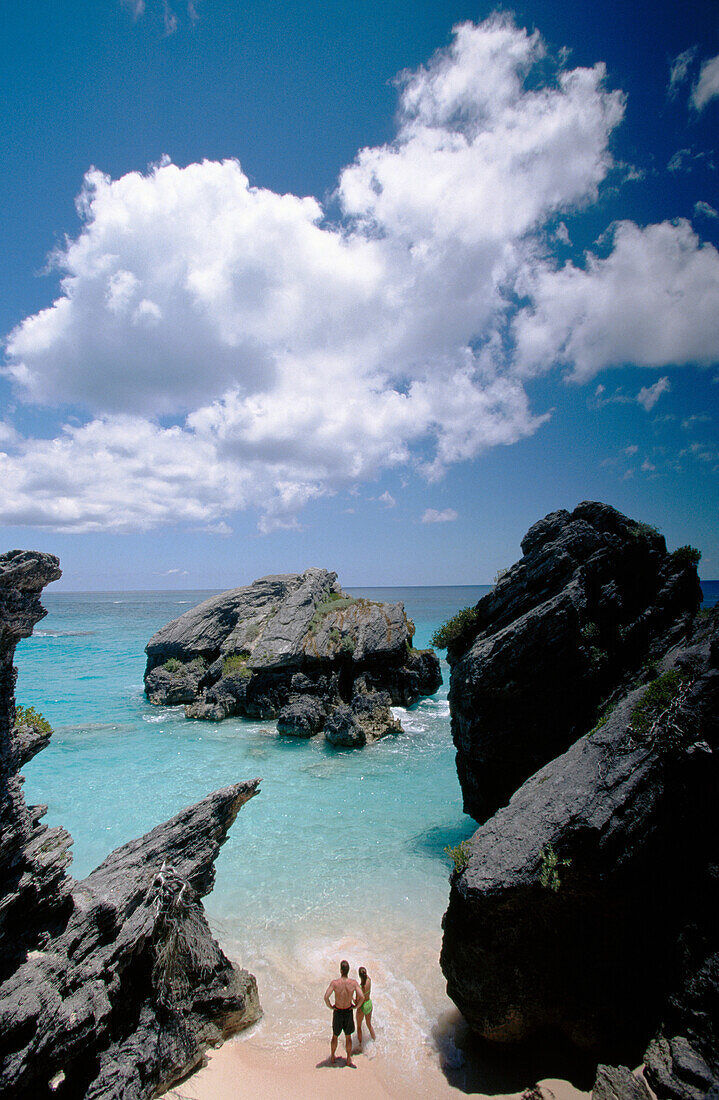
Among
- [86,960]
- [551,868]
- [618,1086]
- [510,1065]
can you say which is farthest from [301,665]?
[618,1086]

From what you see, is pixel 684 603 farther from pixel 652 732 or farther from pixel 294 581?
pixel 294 581

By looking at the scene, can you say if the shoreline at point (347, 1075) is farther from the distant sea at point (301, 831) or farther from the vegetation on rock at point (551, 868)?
the vegetation on rock at point (551, 868)

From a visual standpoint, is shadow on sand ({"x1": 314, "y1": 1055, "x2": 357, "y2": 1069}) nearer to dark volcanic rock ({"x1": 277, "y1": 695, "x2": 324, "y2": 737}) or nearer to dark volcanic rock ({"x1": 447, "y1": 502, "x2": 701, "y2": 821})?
dark volcanic rock ({"x1": 447, "y1": 502, "x2": 701, "y2": 821})

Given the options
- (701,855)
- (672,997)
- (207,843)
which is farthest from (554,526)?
(207,843)

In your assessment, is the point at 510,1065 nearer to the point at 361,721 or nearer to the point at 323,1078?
the point at 323,1078

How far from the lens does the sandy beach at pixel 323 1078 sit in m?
6.80

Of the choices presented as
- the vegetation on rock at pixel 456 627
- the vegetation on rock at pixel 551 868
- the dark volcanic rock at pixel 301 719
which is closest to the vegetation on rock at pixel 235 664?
the dark volcanic rock at pixel 301 719

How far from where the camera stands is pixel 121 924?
7.02 m

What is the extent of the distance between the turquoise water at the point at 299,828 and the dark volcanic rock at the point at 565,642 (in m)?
3.75

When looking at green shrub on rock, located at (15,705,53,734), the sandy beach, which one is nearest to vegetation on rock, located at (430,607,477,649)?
the sandy beach

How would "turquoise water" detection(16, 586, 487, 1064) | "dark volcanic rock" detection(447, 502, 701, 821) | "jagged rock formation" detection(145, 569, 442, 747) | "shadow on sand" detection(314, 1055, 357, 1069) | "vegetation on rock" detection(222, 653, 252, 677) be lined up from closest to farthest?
"shadow on sand" detection(314, 1055, 357, 1069) → "turquoise water" detection(16, 586, 487, 1064) → "dark volcanic rock" detection(447, 502, 701, 821) → "jagged rock formation" detection(145, 569, 442, 747) → "vegetation on rock" detection(222, 653, 252, 677)

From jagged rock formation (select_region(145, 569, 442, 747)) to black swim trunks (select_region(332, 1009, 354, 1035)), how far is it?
16383 millimetres

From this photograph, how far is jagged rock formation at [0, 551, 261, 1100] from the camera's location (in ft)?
17.7

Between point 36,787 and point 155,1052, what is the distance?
18682mm
